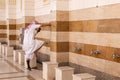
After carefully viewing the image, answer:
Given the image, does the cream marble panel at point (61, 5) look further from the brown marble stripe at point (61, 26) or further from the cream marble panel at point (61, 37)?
the cream marble panel at point (61, 37)

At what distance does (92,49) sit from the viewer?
17.2ft

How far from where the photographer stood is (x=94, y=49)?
5164mm

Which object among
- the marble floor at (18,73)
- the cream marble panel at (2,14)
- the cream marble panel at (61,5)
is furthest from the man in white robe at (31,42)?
the cream marble panel at (2,14)

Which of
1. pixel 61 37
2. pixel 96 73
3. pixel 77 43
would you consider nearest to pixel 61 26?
pixel 61 37

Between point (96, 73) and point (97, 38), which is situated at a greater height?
point (97, 38)

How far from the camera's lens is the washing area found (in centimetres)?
459

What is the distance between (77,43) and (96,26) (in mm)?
991

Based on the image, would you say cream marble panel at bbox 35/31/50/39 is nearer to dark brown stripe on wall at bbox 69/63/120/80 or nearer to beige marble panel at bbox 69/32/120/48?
beige marble panel at bbox 69/32/120/48

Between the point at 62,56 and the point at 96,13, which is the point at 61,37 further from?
the point at 96,13

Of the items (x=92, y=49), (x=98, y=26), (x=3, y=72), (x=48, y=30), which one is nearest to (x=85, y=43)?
(x=92, y=49)

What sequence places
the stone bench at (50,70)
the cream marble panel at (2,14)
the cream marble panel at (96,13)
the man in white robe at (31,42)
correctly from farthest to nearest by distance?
the cream marble panel at (2,14) → the man in white robe at (31,42) → the stone bench at (50,70) → the cream marble panel at (96,13)

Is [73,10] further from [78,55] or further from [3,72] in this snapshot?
[3,72]

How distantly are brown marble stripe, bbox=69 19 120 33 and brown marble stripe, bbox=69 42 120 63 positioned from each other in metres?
0.36

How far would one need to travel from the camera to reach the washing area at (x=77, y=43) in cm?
459
